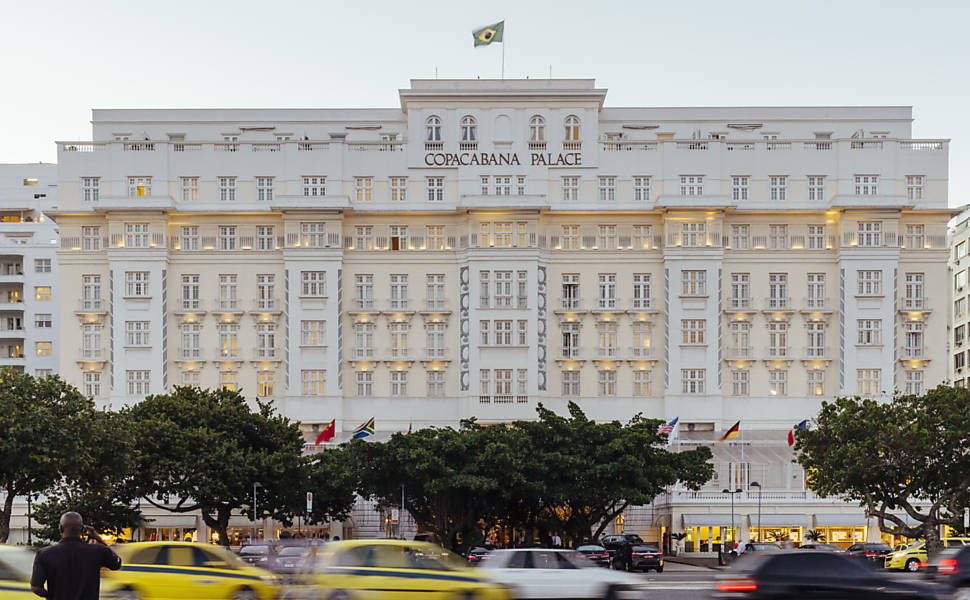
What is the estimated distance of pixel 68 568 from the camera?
14930mm

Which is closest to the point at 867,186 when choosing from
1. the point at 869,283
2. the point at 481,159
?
the point at 869,283

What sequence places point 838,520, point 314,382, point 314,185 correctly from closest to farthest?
point 838,520, point 314,382, point 314,185

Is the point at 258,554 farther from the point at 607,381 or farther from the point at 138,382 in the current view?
the point at 607,381

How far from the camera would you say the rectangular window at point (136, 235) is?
9356cm

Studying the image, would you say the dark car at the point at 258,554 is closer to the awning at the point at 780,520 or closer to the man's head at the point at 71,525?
the man's head at the point at 71,525

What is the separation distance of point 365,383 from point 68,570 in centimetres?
7980

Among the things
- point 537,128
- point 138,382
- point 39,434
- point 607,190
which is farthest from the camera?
point 537,128

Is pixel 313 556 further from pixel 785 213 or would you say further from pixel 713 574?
pixel 785 213

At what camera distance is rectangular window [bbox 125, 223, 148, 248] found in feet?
307

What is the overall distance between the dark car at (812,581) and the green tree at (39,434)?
36453 mm

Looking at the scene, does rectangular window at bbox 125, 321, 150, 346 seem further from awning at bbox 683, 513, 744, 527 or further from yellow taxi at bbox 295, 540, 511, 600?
yellow taxi at bbox 295, 540, 511, 600

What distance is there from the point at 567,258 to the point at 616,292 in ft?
15.2

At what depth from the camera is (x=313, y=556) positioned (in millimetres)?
25984

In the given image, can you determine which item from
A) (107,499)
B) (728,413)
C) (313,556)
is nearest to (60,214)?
(107,499)
